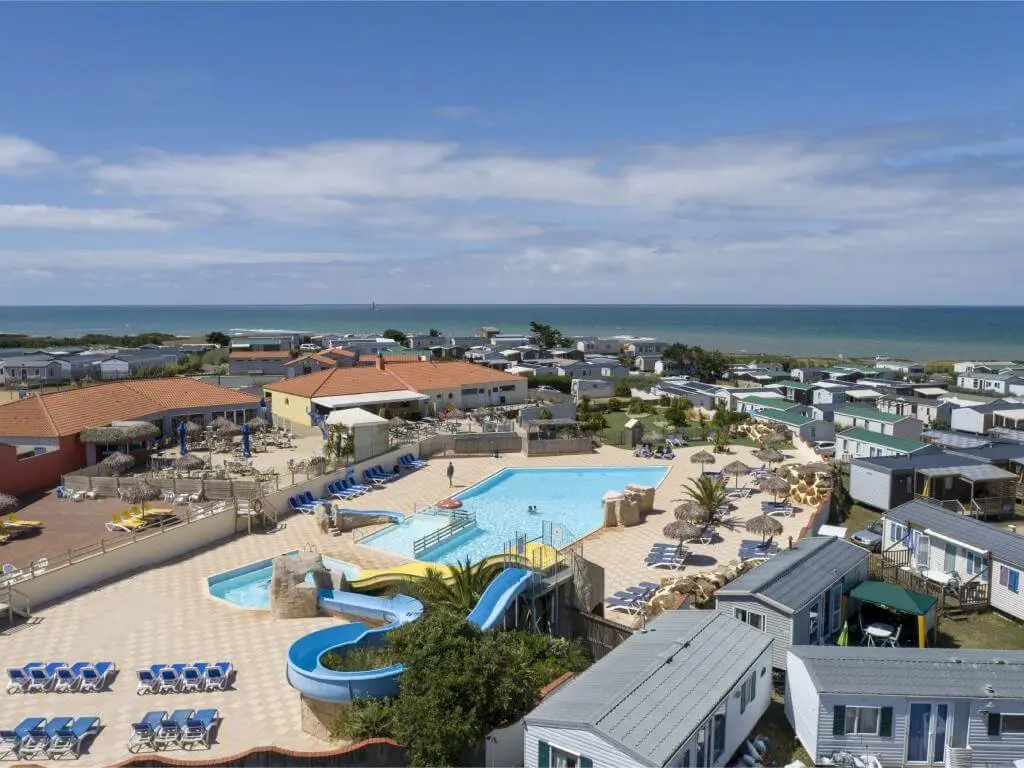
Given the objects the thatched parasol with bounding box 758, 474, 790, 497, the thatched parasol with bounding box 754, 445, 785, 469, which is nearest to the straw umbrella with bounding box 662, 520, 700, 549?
the thatched parasol with bounding box 758, 474, 790, 497

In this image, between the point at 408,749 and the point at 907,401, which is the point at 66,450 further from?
the point at 907,401

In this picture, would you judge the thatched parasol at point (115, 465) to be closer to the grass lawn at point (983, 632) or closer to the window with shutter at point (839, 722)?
the window with shutter at point (839, 722)

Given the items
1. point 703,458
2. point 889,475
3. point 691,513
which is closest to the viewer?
point 691,513

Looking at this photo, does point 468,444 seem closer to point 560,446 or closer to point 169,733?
point 560,446

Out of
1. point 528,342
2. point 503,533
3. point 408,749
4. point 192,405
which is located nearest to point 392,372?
point 192,405

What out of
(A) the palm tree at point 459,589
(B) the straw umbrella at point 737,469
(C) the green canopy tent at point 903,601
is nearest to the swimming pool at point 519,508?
(B) the straw umbrella at point 737,469

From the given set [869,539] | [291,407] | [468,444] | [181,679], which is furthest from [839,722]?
[291,407]

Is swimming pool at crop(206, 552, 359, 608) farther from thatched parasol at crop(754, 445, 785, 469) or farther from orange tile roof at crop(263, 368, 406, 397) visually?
orange tile roof at crop(263, 368, 406, 397)
